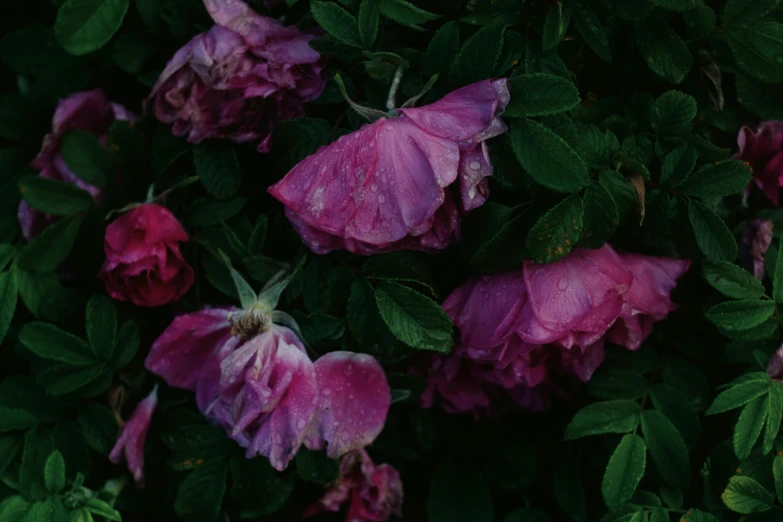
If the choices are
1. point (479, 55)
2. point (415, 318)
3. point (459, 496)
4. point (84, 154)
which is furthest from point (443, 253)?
point (84, 154)

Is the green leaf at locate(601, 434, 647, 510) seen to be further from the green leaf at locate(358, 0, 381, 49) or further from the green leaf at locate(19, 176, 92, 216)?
the green leaf at locate(19, 176, 92, 216)

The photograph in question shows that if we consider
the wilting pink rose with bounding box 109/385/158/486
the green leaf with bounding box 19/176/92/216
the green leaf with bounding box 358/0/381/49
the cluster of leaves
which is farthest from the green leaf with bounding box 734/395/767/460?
the green leaf with bounding box 19/176/92/216

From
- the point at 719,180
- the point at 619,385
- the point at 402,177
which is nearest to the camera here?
the point at 402,177

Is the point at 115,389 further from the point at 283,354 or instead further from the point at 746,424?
the point at 746,424

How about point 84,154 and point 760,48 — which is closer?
point 760,48

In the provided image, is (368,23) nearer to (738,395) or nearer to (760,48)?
(760,48)

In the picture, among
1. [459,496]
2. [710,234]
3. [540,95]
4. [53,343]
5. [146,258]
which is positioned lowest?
[459,496]

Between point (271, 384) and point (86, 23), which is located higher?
point (86, 23)

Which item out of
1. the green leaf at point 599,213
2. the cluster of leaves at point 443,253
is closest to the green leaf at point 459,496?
the cluster of leaves at point 443,253
